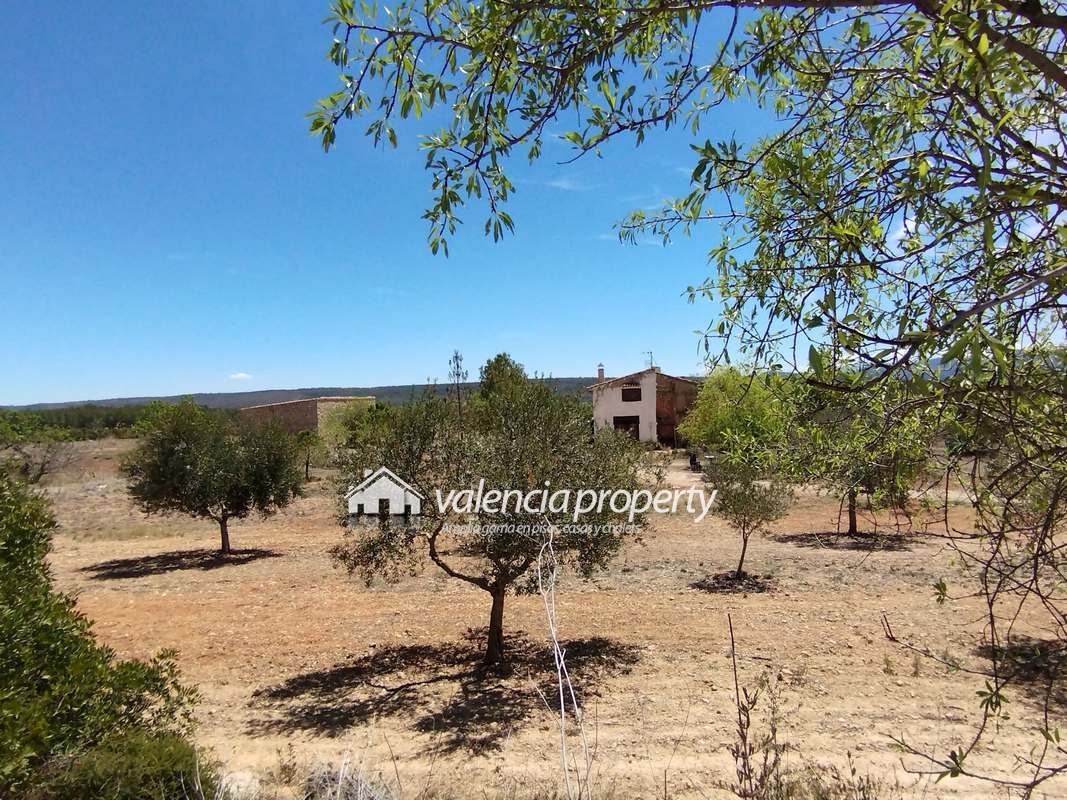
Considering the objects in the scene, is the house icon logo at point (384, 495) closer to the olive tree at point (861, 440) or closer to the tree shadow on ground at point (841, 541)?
the olive tree at point (861, 440)

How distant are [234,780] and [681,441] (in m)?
39.2

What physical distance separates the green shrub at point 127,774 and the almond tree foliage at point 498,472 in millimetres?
4536

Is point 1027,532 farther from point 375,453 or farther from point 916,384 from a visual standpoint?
point 375,453

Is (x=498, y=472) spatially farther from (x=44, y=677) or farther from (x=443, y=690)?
(x=44, y=677)

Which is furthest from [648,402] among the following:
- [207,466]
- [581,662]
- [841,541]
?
[581,662]

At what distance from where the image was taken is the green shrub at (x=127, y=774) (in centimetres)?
290

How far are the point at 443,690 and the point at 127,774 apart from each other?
5040mm

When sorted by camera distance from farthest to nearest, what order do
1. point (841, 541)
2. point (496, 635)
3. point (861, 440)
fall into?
point (841, 541)
point (496, 635)
point (861, 440)

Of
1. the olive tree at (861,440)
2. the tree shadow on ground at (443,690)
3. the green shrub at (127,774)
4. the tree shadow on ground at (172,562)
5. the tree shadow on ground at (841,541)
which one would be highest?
the olive tree at (861,440)

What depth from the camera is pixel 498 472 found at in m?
7.63

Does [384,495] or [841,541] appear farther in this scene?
[841,541]

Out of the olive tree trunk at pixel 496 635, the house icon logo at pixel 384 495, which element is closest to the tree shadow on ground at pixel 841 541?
the olive tree trunk at pixel 496 635

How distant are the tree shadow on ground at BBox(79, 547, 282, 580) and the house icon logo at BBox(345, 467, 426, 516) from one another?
839cm

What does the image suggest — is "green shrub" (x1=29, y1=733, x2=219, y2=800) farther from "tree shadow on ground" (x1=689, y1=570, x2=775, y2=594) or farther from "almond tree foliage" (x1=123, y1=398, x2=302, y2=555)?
"almond tree foliage" (x1=123, y1=398, x2=302, y2=555)
